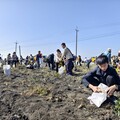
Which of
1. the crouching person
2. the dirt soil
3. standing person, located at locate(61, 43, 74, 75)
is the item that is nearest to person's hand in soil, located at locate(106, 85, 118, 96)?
the crouching person

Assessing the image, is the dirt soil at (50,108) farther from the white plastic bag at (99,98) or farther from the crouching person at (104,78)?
the crouching person at (104,78)

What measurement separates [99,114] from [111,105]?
1.57 ft

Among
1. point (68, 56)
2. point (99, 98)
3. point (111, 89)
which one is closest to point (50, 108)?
point (99, 98)

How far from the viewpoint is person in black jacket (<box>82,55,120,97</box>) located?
529 cm

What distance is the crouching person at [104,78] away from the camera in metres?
5.30

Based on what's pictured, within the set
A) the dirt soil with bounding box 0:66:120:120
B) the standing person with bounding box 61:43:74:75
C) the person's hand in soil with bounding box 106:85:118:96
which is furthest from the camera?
the standing person with bounding box 61:43:74:75

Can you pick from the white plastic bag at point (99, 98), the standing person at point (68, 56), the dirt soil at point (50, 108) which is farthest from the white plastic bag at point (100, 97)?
the standing person at point (68, 56)

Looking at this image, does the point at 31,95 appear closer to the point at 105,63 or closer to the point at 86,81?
the point at 86,81

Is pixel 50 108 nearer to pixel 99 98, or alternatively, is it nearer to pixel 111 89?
pixel 99 98

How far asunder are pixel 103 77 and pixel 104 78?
0.03 meters

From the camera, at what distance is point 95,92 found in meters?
5.48

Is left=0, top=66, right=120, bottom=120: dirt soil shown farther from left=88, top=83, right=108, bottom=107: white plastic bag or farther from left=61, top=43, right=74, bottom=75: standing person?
left=61, top=43, right=74, bottom=75: standing person

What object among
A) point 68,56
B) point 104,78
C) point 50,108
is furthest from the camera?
point 68,56

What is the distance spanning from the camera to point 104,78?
5590 mm
